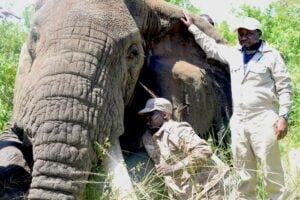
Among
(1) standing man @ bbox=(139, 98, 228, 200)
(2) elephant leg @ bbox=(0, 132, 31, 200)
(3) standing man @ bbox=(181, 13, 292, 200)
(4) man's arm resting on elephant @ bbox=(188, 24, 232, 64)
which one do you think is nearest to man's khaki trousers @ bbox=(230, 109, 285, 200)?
(3) standing man @ bbox=(181, 13, 292, 200)

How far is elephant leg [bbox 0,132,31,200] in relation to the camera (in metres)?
5.56

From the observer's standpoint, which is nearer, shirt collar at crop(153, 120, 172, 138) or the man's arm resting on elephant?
shirt collar at crop(153, 120, 172, 138)

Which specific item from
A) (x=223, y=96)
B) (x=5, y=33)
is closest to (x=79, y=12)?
(x=223, y=96)

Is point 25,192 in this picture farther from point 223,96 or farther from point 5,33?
point 5,33

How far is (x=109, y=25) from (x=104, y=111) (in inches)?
31.3

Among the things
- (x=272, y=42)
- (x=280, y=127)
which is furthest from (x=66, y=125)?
(x=272, y=42)

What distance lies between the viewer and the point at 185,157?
5.23 meters

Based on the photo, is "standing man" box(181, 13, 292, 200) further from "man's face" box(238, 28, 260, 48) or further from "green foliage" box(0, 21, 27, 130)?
"green foliage" box(0, 21, 27, 130)

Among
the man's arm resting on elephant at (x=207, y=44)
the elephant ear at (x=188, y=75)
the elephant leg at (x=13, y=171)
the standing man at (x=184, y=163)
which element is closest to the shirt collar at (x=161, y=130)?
the standing man at (x=184, y=163)

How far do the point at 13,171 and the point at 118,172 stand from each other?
116 centimetres

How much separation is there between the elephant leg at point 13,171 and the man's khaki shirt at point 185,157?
110cm

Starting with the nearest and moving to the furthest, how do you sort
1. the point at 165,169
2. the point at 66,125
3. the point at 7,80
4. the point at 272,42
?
1. the point at 66,125
2. the point at 165,169
3. the point at 7,80
4. the point at 272,42

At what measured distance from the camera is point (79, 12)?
551 cm

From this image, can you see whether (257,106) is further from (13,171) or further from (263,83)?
(13,171)
